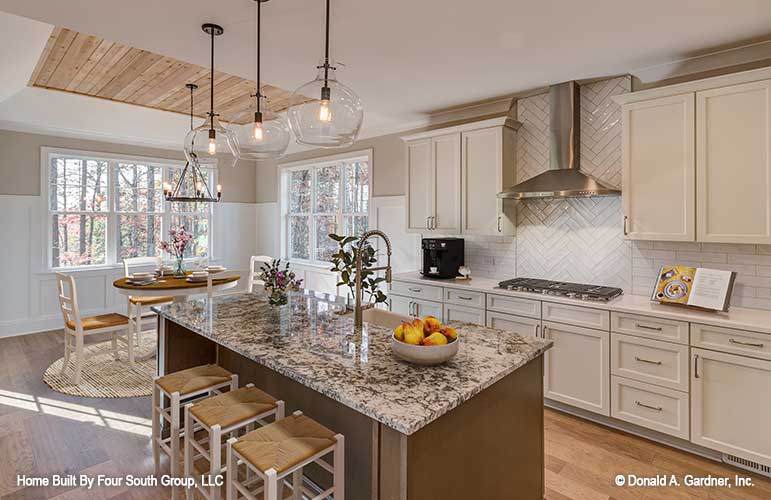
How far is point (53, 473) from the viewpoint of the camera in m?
2.38

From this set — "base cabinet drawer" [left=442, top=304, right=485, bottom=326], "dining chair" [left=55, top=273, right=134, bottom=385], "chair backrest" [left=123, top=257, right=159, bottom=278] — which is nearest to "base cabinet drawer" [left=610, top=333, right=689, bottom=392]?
"base cabinet drawer" [left=442, top=304, right=485, bottom=326]

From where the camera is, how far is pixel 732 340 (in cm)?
240

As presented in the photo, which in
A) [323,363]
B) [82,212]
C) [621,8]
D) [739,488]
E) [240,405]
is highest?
[621,8]

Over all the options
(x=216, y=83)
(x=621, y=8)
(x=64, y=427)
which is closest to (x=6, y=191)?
(x=216, y=83)

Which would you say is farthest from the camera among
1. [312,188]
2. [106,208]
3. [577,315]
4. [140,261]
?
[312,188]

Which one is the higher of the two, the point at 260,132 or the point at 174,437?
the point at 260,132

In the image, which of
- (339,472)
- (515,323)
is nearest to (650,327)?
(515,323)

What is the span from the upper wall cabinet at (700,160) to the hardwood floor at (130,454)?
1451 millimetres

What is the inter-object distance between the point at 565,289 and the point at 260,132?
250 centimetres

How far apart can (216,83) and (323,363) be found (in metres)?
3.60

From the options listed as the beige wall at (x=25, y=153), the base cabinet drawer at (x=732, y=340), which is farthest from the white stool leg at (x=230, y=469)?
the beige wall at (x=25, y=153)

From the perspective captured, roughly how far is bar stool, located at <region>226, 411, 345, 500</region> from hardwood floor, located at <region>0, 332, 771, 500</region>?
106cm

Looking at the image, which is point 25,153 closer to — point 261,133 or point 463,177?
point 261,133

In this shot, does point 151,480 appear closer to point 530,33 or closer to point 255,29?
point 255,29
